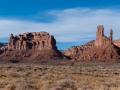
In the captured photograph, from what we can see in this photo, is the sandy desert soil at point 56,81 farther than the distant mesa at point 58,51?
No

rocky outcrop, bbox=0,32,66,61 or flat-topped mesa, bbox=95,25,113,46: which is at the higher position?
flat-topped mesa, bbox=95,25,113,46

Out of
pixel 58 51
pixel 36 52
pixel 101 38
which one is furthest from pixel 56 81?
pixel 58 51

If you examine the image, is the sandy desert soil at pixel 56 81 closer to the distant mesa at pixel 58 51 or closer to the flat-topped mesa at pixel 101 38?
the distant mesa at pixel 58 51

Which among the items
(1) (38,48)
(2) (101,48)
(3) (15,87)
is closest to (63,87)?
(3) (15,87)

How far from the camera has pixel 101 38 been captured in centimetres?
17600

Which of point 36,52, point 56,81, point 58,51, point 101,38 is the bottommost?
point 56,81

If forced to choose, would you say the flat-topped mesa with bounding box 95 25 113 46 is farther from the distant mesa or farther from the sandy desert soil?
the sandy desert soil

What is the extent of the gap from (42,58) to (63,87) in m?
149

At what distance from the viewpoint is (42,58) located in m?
169

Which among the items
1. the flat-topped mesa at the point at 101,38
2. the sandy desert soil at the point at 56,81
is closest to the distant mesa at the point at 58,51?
the flat-topped mesa at the point at 101,38

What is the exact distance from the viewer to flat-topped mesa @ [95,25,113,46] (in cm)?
16800

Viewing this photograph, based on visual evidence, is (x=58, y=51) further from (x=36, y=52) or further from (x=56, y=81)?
(x=56, y=81)

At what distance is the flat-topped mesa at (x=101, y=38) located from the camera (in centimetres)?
16800

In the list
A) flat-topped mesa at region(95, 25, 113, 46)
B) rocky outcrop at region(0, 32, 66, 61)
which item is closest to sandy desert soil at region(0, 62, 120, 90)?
flat-topped mesa at region(95, 25, 113, 46)
